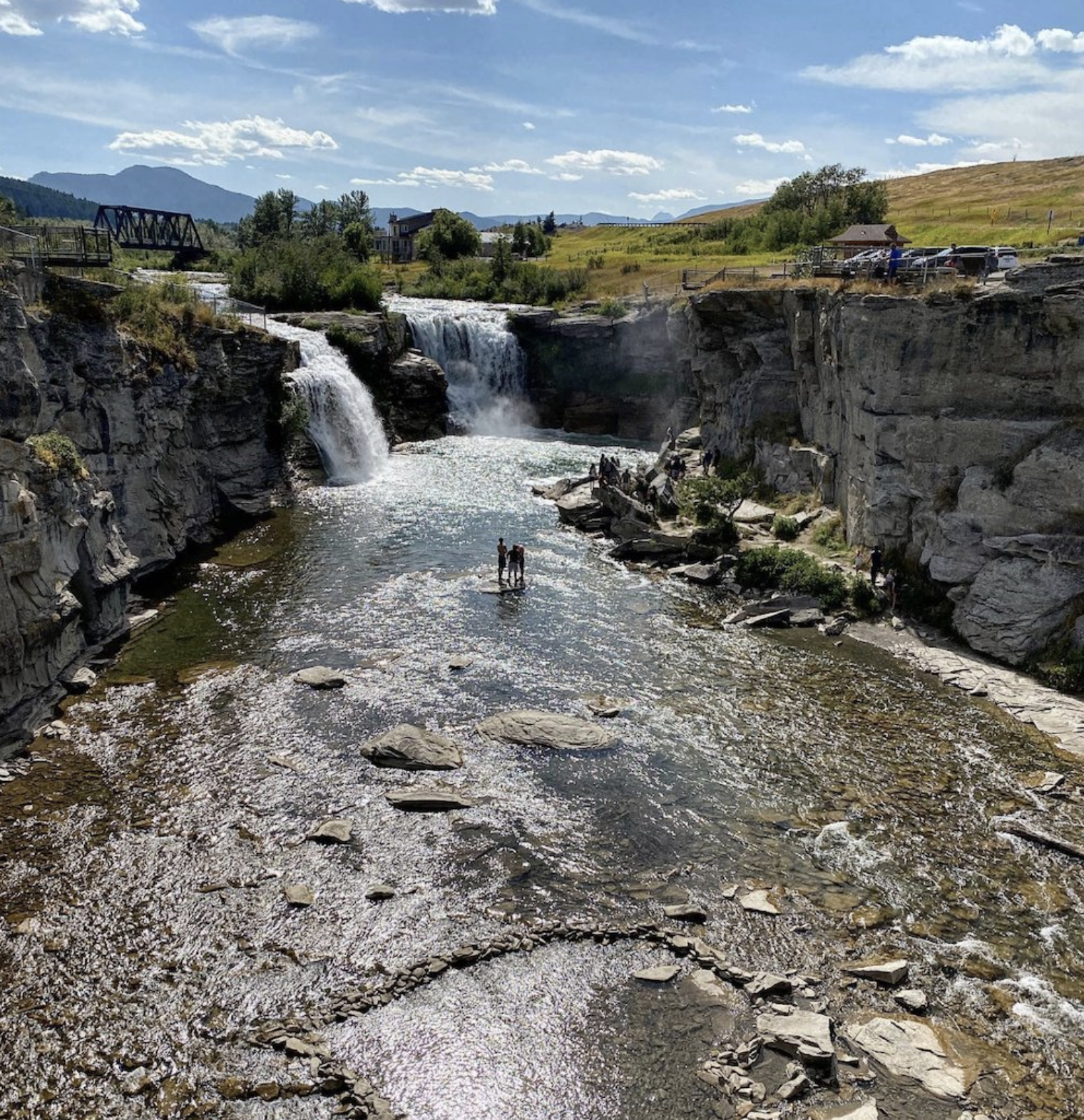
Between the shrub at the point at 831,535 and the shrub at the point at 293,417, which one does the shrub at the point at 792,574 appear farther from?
the shrub at the point at 293,417

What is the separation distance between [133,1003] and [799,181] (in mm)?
91532

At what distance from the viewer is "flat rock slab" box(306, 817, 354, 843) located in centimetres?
1783

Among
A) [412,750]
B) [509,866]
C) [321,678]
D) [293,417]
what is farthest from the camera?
[293,417]

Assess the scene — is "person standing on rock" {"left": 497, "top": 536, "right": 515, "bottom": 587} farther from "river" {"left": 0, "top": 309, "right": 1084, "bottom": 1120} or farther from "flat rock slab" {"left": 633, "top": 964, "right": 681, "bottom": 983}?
"flat rock slab" {"left": 633, "top": 964, "right": 681, "bottom": 983}

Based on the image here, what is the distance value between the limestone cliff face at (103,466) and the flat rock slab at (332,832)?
8.58m

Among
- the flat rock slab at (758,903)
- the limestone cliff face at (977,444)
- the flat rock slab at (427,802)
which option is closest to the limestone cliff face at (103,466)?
the flat rock slab at (427,802)

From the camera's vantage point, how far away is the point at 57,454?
23281 mm

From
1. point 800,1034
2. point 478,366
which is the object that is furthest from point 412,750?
point 478,366

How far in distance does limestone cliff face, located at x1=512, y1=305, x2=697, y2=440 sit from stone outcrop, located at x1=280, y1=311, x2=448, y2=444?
7929mm

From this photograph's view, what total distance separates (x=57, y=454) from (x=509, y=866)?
53.8 ft

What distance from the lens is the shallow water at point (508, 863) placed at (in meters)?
12.9

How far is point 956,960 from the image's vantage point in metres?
14.9

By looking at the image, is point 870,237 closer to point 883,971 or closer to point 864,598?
point 864,598

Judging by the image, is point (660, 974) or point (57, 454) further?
point (57, 454)
